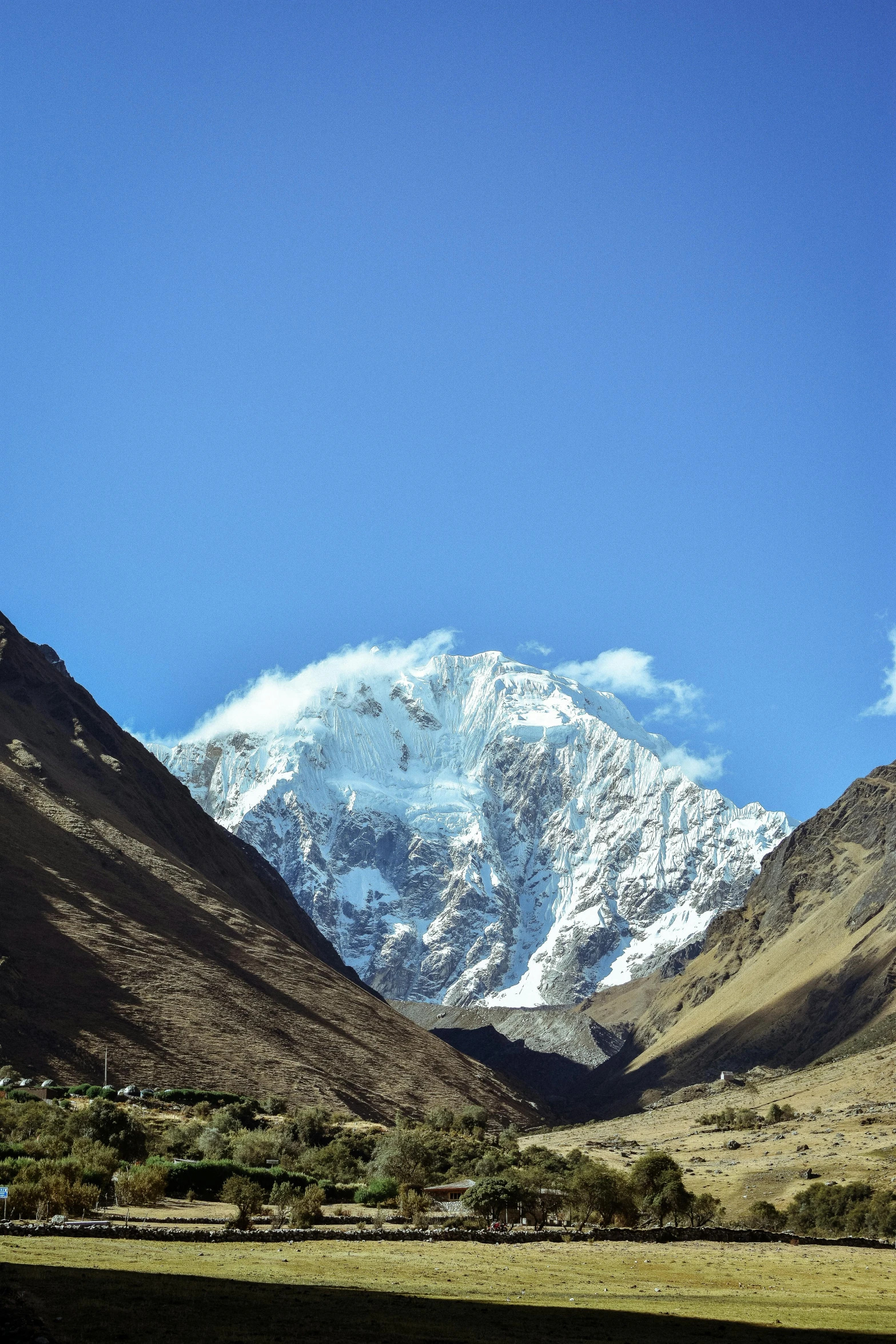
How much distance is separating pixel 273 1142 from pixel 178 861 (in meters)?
64.9

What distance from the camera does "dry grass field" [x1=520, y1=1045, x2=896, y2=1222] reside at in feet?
270

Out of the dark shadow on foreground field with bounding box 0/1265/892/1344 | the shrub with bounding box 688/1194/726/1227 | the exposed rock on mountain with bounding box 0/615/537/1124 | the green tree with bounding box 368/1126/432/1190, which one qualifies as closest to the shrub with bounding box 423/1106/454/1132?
the exposed rock on mountain with bounding box 0/615/537/1124

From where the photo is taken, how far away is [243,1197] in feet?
135

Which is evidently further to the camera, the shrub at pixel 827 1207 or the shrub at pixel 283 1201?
the shrub at pixel 827 1207

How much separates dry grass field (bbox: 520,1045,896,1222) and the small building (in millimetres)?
25551

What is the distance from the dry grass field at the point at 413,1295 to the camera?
71.1ft

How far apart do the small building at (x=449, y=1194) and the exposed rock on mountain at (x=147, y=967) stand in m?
29.9

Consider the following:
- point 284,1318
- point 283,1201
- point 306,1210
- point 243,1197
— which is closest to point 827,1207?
point 283,1201

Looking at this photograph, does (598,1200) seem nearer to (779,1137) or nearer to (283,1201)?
(283,1201)

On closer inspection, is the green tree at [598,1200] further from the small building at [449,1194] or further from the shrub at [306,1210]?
the shrub at [306,1210]

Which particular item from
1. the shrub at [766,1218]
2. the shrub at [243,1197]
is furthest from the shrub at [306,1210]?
the shrub at [766,1218]

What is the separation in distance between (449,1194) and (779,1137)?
A: 58.9 meters

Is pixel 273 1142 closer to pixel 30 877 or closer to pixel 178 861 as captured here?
pixel 30 877

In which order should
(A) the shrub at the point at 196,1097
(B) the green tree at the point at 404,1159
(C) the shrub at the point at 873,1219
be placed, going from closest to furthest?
(B) the green tree at the point at 404,1159, (C) the shrub at the point at 873,1219, (A) the shrub at the point at 196,1097
